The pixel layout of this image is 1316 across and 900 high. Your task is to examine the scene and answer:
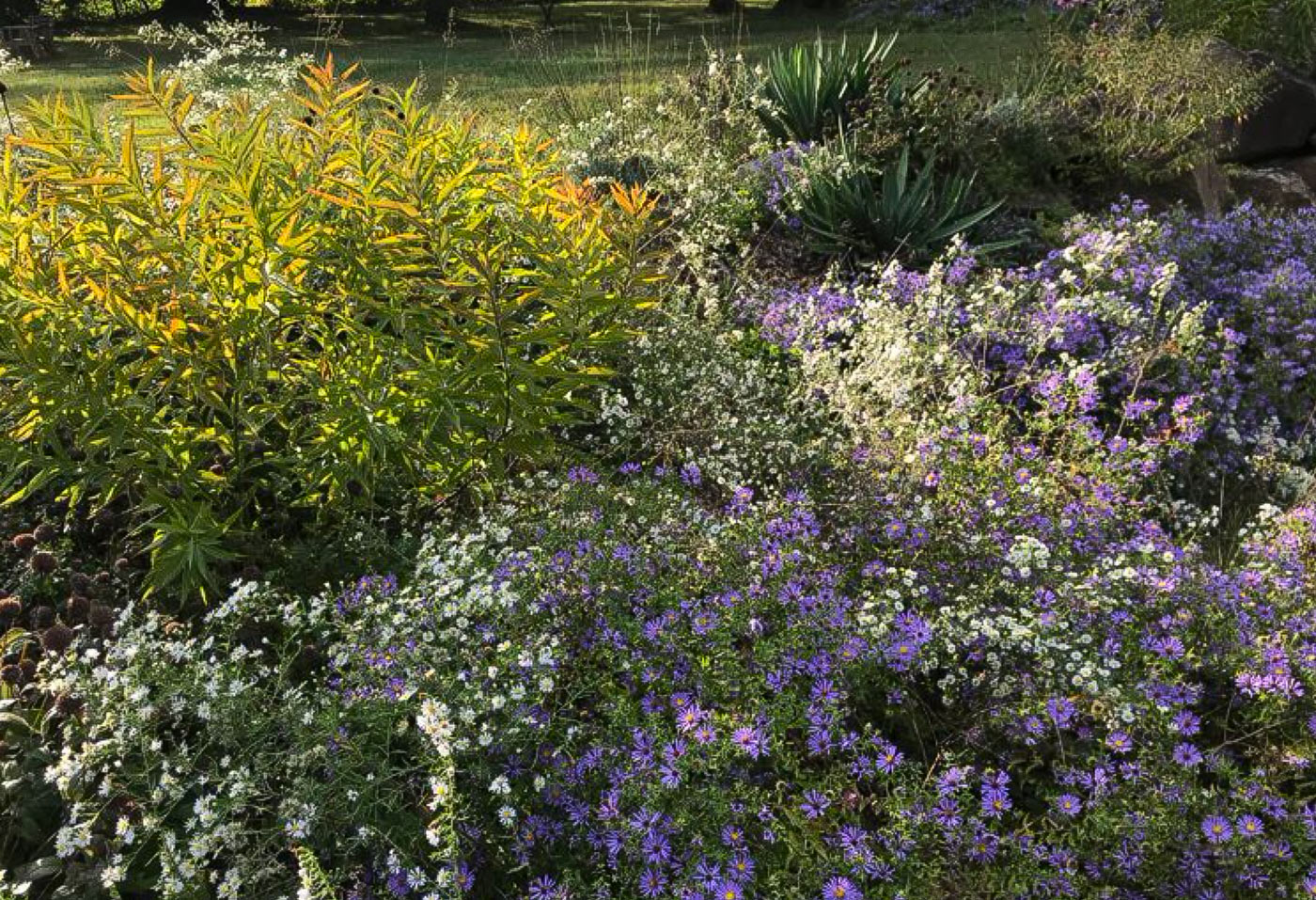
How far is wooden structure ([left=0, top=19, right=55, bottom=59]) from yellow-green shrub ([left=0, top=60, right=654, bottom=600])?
17.3 m

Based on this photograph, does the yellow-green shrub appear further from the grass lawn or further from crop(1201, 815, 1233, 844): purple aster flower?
the grass lawn

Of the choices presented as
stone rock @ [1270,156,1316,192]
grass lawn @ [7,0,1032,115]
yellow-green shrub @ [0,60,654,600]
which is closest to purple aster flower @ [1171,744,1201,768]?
yellow-green shrub @ [0,60,654,600]

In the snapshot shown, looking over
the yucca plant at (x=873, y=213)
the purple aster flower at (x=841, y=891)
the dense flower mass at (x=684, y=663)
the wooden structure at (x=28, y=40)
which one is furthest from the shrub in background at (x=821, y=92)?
the wooden structure at (x=28, y=40)

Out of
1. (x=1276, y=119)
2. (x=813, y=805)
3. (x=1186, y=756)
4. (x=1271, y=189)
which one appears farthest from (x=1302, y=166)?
(x=813, y=805)

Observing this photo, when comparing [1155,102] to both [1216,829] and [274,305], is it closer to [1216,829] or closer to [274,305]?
[1216,829]

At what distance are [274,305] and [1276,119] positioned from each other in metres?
→ 7.74

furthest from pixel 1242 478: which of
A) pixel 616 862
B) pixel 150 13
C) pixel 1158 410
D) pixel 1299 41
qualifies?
pixel 150 13

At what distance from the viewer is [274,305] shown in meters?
2.93

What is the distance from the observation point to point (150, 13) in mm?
23719

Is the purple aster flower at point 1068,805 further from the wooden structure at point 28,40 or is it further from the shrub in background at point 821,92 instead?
the wooden structure at point 28,40

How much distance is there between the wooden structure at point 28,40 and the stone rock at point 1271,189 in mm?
18132

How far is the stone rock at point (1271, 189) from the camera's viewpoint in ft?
23.7

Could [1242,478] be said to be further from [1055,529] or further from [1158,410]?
[1055,529]

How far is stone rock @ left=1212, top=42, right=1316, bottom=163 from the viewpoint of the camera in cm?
751
